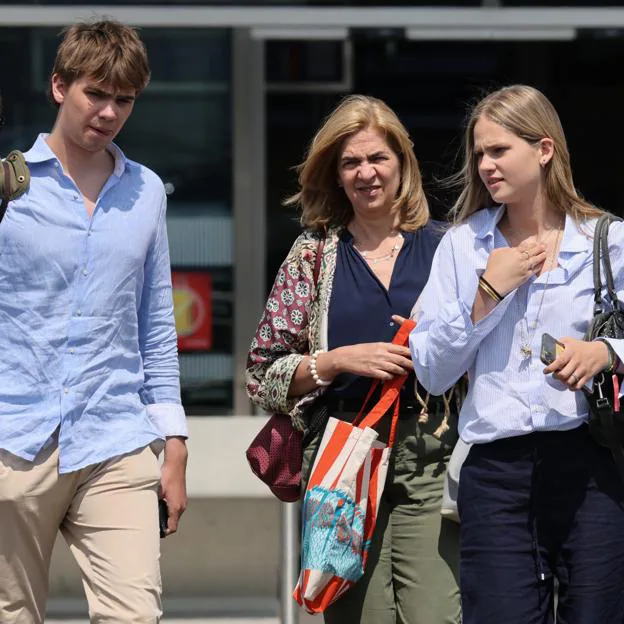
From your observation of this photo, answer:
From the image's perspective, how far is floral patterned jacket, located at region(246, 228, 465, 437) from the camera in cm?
417

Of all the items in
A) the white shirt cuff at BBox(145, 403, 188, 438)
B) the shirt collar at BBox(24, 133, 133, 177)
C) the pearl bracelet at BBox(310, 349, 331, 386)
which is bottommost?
the white shirt cuff at BBox(145, 403, 188, 438)

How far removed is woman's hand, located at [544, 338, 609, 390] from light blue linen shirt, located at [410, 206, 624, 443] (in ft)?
0.20

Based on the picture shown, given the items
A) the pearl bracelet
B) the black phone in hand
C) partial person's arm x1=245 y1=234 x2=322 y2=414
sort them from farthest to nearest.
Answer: partial person's arm x1=245 y1=234 x2=322 y2=414 < the pearl bracelet < the black phone in hand

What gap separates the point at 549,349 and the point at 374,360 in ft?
2.34

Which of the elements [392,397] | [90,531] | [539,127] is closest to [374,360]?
[392,397]

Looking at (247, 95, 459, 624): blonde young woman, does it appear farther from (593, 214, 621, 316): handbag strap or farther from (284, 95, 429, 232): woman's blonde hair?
(593, 214, 621, 316): handbag strap

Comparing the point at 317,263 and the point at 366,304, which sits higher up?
the point at 317,263

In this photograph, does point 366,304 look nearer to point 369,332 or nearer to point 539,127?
point 369,332

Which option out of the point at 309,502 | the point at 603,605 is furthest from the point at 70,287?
the point at 603,605

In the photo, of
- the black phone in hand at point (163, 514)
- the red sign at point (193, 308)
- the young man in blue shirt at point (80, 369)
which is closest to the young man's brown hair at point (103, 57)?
the young man in blue shirt at point (80, 369)

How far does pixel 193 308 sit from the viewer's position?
23.6ft

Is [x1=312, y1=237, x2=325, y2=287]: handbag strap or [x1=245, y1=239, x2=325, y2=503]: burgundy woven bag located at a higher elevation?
[x1=312, y1=237, x2=325, y2=287]: handbag strap

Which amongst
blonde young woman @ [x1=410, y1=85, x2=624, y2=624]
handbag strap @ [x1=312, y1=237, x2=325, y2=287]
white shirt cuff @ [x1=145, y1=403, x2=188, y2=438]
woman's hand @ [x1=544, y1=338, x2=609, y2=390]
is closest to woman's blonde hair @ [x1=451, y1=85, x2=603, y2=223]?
blonde young woman @ [x1=410, y1=85, x2=624, y2=624]

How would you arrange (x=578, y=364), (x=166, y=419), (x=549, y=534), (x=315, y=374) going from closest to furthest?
(x=578, y=364)
(x=549, y=534)
(x=166, y=419)
(x=315, y=374)
